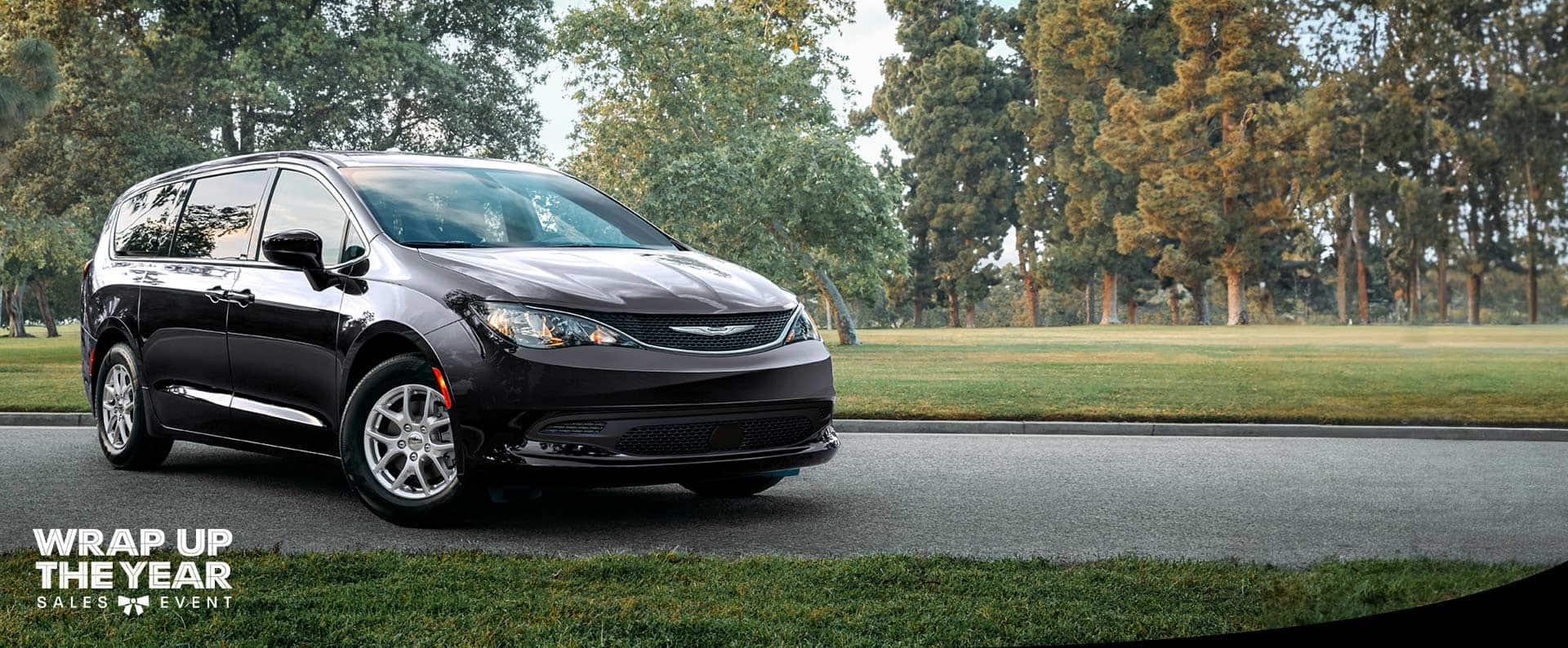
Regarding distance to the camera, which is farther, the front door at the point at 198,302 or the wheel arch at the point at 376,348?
the front door at the point at 198,302

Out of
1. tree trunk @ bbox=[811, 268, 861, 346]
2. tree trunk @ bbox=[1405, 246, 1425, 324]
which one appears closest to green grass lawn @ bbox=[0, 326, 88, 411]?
tree trunk @ bbox=[1405, 246, 1425, 324]

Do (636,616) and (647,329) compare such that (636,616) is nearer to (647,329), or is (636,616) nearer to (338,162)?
(647,329)

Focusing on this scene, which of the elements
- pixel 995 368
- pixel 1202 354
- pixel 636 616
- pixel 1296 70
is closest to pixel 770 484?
pixel 636 616

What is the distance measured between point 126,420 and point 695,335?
435cm

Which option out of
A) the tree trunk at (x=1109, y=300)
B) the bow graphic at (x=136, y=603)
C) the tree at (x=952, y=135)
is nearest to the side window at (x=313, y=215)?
the bow graphic at (x=136, y=603)

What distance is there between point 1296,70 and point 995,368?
66.6ft

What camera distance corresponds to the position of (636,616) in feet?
14.0

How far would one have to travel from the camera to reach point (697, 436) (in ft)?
19.8

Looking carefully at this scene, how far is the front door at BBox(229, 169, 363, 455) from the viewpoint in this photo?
6559mm

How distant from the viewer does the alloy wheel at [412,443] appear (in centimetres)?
615

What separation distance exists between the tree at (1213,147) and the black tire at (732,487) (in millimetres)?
3128

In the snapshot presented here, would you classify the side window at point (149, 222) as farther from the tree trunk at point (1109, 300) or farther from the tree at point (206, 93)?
the tree trunk at point (1109, 300)

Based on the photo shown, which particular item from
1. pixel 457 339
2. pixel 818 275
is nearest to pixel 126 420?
pixel 457 339

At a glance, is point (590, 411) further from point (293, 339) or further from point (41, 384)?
point (41, 384)
